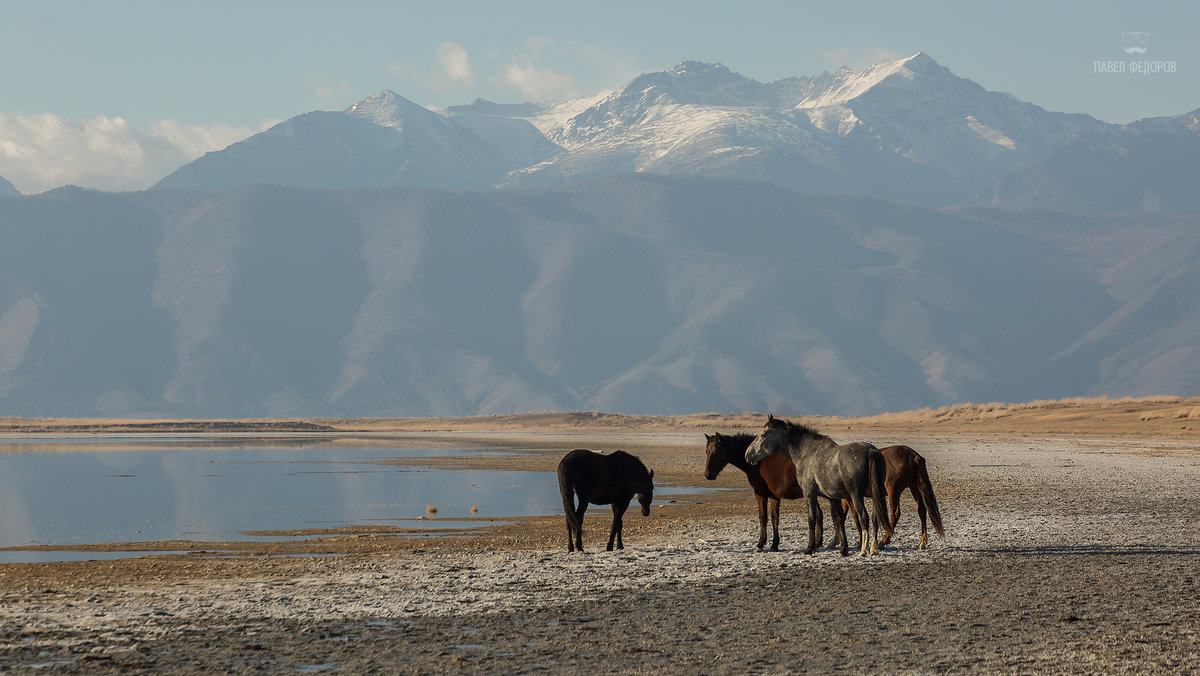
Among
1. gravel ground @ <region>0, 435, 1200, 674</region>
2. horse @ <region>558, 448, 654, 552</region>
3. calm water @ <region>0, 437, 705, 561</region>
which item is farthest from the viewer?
calm water @ <region>0, 437, 705, 561</region>

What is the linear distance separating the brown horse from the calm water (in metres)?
10.7

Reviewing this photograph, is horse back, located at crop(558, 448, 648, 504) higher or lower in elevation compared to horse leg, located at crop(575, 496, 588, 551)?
higher

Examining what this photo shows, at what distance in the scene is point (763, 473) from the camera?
22.4 m

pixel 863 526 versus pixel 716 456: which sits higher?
pixel 716 456

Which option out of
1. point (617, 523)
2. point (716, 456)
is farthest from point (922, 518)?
point (617, 523)

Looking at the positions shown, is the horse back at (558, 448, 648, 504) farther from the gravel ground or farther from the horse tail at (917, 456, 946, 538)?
the horse tail at (917, 456, 946, 538)

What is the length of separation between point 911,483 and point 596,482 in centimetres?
560

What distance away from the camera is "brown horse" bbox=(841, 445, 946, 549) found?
21672mm

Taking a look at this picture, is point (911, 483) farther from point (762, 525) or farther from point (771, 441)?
point (762, 525)

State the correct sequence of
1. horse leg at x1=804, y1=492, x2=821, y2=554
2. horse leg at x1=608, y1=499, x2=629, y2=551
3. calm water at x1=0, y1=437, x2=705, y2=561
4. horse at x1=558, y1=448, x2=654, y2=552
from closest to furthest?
horse leg at x1=804, y1=492, x2=821, y2=554 < horse leg at x1=608, y1=499, x2=629, y2=551 < horse at x1=558, y1=448, x2=654, y2=552 < calm water at x1=0, y1=437, x2=705, y2=561

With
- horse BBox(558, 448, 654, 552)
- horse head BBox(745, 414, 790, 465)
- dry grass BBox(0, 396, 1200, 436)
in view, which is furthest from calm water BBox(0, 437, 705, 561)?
dry grass BBox(0, 396, 1200, 436)

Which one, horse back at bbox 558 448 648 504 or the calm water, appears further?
the calm water

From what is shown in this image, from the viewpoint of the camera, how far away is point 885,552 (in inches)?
816

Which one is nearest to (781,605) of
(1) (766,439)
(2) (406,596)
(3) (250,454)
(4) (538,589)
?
(4) (538,589)
